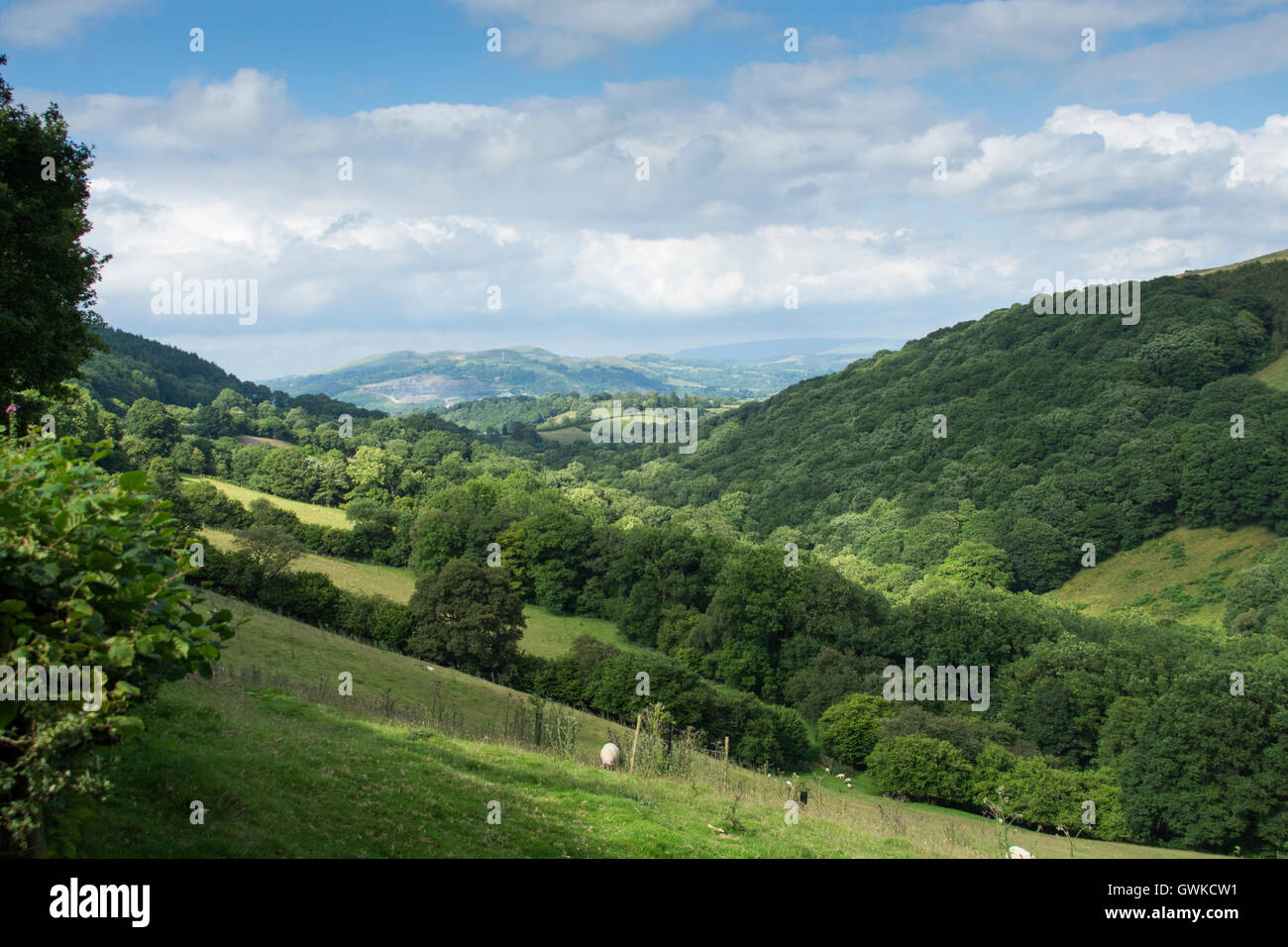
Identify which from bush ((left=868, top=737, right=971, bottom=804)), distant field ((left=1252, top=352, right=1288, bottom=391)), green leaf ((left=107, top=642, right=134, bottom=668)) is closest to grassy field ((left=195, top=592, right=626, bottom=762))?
bush ((left=868, top=737, right=971, bottom=804))

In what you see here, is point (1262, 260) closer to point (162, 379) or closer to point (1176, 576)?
point (1176, 576)

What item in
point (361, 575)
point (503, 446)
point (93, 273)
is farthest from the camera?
point (503, 446)

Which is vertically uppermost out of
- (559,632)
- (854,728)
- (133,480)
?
(133,480)

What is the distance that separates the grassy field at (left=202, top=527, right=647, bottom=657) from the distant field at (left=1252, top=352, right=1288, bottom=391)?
8157 cm

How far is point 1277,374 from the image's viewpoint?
9225 cm

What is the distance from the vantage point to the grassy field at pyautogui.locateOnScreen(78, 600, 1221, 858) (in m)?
8.19

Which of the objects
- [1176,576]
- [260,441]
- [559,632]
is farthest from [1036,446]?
[260,441]

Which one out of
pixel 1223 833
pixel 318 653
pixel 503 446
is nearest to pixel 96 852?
pixel 318 653

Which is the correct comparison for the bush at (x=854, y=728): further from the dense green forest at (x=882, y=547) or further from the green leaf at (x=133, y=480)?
the green leaf at (x=133, y=480)

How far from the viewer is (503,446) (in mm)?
179000

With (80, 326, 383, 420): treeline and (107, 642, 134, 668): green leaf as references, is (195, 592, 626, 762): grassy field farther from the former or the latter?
(80, 326, 383, 420): treeline

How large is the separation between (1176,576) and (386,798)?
79.9 m
